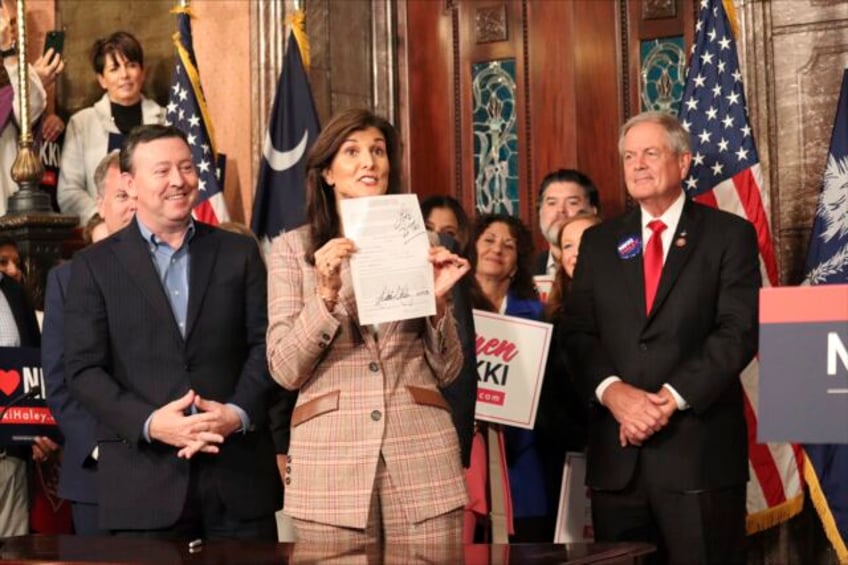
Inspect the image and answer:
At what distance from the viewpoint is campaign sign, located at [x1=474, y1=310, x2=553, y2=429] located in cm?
504

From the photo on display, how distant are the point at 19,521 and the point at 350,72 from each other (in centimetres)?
286

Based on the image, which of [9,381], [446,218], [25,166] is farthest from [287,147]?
[9,381]

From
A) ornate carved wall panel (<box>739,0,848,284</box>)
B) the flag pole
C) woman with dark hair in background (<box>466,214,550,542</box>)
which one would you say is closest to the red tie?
woman with dark hair in background (<box>466,214,550,542</box>)

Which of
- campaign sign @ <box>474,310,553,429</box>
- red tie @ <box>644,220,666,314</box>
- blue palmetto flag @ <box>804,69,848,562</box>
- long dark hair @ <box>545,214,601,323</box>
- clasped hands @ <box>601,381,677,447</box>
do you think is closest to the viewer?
clasped hands @ <box>601,381,677,447</box>

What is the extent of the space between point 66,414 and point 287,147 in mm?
2644

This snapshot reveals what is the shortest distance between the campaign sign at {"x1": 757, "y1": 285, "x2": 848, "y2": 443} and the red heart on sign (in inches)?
115

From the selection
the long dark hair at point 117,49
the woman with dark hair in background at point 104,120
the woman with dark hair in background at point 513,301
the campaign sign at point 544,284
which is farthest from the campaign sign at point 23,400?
the long dark hair at point 117,49

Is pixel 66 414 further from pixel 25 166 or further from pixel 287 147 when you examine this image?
pixel 287 147

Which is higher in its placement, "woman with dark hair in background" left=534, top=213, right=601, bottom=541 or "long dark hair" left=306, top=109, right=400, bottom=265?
"long dark hair" left=306, top=109, right=400, bottom=265

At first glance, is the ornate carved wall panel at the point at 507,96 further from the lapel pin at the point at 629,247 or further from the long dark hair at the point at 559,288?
the lapel pin at the point at 629,247

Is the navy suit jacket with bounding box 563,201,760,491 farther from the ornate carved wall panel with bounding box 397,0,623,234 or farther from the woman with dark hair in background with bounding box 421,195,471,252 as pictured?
the ornate carved wall panel with bounding box 397,0,623,234

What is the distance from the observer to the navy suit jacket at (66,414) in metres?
4.25

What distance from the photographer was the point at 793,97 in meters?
6.17

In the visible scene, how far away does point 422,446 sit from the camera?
366cm
